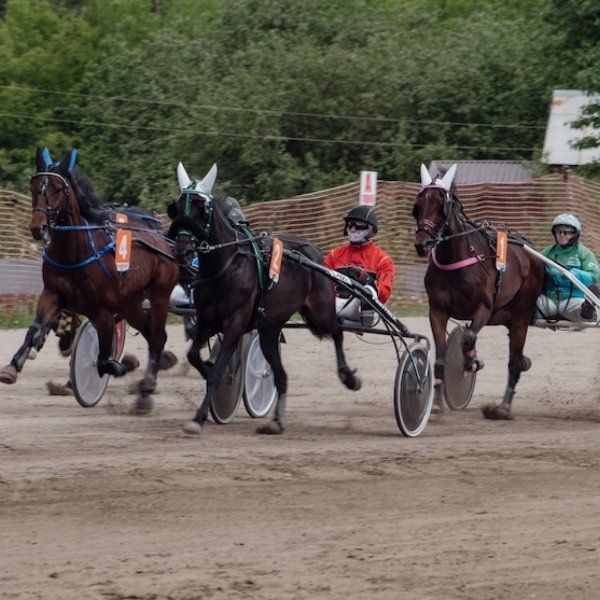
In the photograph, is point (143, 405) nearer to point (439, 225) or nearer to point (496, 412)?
point (439, 225)

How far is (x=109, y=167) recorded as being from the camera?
3130 cm

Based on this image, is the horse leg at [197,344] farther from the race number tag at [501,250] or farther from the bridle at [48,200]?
the race number tag at [501,250]

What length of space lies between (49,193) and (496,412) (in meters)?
3.67

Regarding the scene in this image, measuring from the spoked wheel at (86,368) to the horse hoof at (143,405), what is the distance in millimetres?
406

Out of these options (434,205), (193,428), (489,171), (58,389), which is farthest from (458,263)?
(489,171)

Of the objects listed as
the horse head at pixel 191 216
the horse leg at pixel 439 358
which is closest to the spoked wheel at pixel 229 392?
the horse head at pixel 191 216

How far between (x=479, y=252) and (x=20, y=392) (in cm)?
380

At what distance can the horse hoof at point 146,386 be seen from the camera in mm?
10203

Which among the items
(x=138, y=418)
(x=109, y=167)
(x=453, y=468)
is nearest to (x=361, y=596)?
(x=453, y=468)

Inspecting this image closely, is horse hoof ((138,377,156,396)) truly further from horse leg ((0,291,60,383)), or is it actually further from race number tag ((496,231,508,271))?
race number tag ((496,231,508,271))

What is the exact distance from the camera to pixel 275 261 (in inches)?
363

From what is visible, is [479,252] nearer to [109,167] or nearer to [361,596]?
[361,596]

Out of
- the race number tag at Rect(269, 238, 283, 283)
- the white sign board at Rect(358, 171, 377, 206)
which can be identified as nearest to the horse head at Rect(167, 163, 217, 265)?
the race number tag at Rect(269, 238, 283, 283)

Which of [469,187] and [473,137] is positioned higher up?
[473,137]
